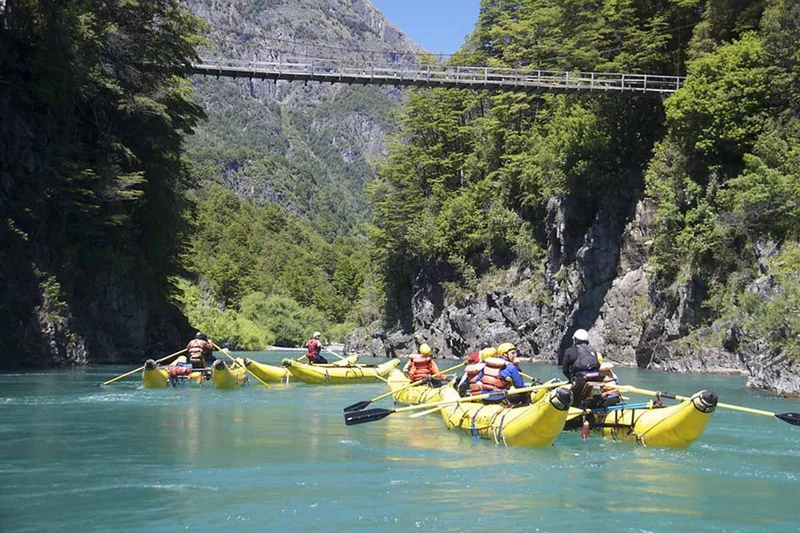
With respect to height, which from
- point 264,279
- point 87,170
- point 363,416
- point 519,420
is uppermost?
point 87,170

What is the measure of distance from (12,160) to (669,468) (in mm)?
24848

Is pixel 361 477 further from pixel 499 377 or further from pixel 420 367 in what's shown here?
pixel 420 367

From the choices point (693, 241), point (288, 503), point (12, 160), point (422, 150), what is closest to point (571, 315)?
point (693, 241)

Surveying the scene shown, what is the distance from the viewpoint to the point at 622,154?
36781 mm

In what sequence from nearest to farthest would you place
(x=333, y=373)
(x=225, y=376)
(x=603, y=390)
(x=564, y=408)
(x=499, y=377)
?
(x=564, y=408)
(x=603, y=390)
(x=499, y=377)
(x=225, y=376)
(x=333, y=373)

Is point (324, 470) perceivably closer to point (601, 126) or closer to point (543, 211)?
point (601, 126)

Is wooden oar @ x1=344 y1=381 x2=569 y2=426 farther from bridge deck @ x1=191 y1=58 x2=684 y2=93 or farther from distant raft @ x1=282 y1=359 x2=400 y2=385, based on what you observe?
bridge deck @ x1=191 y1=58 x2=684 y2=93

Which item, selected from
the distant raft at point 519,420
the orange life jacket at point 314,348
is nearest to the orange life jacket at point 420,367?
the distant raft at point 519,420

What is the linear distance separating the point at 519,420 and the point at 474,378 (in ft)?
8.74

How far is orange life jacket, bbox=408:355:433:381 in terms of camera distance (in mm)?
18641

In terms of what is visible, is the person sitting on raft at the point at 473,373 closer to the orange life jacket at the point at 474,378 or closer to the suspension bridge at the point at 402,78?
the orange life jacket at the point at 474,378

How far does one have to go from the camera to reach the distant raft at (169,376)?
2119 centimetres

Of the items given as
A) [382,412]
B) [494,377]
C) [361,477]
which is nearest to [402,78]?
[494,377]

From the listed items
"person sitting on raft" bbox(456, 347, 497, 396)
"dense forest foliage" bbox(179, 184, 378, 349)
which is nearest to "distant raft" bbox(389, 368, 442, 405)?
"person sitting on raft" bbox(456, 347, 497, 396)
